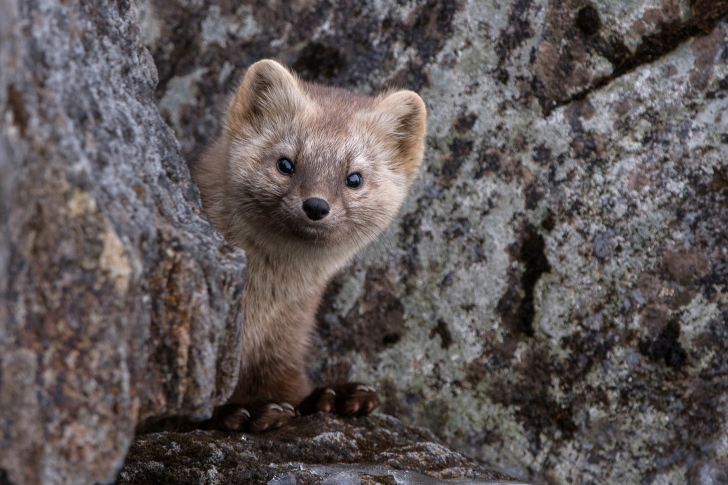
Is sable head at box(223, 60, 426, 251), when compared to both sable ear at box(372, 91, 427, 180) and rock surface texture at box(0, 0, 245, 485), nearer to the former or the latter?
sable ear at box(372, 91, 427, 180)

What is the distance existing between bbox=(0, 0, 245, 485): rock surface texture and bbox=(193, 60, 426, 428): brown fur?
1.28 m

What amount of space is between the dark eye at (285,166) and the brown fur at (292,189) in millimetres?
26

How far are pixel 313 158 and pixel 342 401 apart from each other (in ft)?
4.56

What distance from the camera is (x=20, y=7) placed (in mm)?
1604

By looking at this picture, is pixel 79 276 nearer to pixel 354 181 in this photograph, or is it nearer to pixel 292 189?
pixel 292 189

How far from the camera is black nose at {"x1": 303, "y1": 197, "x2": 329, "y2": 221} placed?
313cm

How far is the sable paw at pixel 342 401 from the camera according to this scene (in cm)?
358

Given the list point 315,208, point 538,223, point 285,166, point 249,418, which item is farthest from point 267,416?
point 538,223

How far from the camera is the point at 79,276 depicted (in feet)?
5.31

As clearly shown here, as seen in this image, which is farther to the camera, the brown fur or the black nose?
the brown fur

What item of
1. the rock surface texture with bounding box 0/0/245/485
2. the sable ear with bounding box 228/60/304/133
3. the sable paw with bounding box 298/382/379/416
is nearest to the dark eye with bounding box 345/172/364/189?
the sable ear with bounding box 228/60/304/133

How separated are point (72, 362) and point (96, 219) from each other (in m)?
0.37

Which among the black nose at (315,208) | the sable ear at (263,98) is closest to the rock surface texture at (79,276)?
the black nose at (315,208)

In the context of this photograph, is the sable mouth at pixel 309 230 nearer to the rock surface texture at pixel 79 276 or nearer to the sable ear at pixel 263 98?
the sable ear at pixel 263 98
